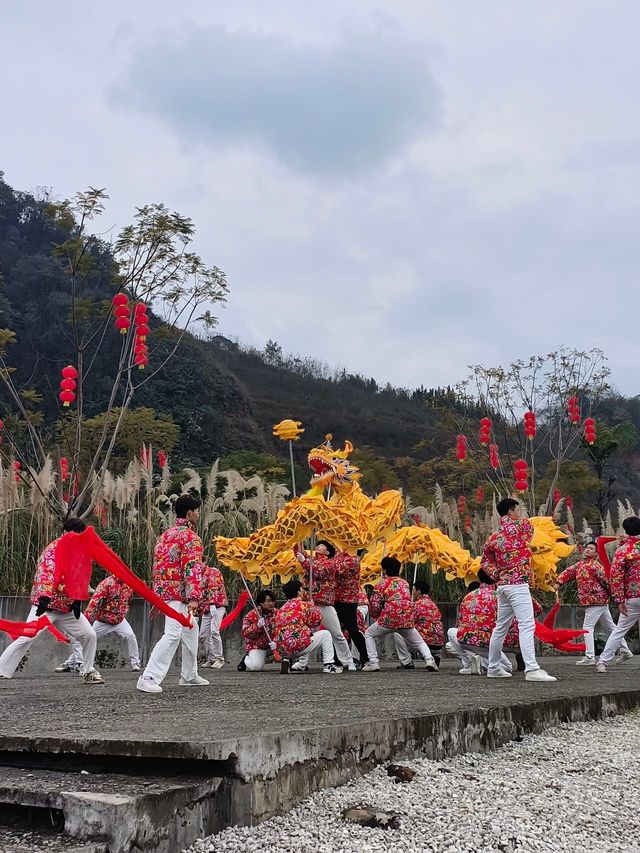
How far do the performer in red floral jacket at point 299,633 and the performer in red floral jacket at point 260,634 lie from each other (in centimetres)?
68

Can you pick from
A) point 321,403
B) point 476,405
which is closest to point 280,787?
point 476,405

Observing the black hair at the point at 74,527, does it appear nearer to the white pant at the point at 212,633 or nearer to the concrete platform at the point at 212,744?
the concrete platform at the point at 212,744

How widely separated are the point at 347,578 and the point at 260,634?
122 centimetres

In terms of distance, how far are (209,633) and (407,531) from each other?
2.79m

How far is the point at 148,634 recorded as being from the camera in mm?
11898

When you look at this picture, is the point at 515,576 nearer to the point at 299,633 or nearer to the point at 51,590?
the point at 299,633

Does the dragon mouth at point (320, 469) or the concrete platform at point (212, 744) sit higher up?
the dragon mouth at point (320, 469)

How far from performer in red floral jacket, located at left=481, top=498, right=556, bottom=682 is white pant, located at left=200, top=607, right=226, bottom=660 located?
4.20 metres

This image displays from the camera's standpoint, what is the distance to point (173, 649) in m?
6.91

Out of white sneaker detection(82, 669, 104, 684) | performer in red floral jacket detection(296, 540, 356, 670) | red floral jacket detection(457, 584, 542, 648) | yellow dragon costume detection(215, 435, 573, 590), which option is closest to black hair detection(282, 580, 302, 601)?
performer in red floral jacket detection(296, 540, 356, 670)

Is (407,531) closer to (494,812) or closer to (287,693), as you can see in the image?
(287,693)

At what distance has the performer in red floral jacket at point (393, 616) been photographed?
955 cm

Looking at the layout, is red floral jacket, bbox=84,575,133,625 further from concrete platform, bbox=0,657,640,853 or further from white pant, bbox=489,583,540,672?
white pant, bbox=489,583,540,672

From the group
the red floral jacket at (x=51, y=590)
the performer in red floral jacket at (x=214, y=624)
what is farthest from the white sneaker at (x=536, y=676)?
the performer in red floral jacket at (x=214, y=624)
